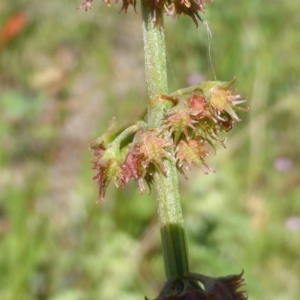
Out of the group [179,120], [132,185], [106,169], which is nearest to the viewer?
[179,120]

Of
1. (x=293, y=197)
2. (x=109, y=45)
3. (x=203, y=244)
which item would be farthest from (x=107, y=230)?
(x=109, y=45)

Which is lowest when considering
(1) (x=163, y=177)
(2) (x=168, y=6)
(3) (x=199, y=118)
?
(1) (x=163, y=177)

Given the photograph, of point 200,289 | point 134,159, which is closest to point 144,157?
point 134,159

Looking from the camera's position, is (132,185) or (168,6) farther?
(132,185)

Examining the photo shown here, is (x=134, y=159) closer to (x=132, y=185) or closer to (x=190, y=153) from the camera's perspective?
(x=190, y=153)

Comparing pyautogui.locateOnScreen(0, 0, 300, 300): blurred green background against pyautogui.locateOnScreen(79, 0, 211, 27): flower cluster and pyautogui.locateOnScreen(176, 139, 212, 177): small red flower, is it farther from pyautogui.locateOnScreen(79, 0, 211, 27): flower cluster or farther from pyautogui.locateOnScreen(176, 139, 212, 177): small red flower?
pyautogui.locateOnScreen(79, 0, 211, 27): flower cluster

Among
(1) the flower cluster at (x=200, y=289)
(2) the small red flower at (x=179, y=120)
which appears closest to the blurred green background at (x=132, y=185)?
(1) the flower cluster at (x=200, y=289)

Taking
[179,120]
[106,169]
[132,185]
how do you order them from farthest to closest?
[132,185], [106,169], [179,120]
